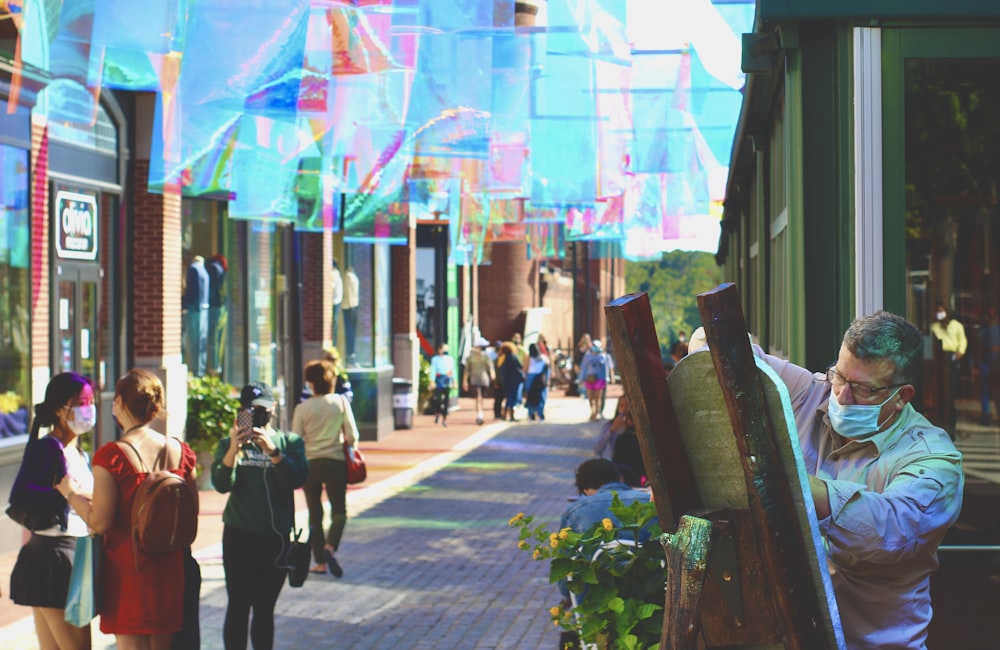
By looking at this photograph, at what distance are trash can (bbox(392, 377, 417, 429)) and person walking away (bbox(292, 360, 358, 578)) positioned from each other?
51.0 ft

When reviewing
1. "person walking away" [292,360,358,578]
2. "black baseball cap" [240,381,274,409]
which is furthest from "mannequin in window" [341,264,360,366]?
"black baseball cap" [240,381,274,409]

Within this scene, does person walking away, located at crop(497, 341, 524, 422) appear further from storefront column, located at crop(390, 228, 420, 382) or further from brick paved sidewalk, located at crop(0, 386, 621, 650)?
brick paved sidewalk, located at crop(0, 386, 621, 650)

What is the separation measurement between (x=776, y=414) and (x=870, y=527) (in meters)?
0.37

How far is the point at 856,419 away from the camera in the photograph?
2756mm

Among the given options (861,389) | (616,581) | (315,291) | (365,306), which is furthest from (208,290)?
(861,389)

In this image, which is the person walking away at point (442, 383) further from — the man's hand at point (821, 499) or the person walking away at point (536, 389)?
the man's hand at point (821, 499)

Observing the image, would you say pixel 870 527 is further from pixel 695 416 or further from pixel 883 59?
pixel 883 59

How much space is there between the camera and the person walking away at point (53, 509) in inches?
244

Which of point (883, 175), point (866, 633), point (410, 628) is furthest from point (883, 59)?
point (410, 628)

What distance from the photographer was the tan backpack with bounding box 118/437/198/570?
580 centimetres

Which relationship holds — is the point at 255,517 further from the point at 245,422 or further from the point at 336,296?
the point at 336,296

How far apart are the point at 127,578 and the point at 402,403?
68.5 ft

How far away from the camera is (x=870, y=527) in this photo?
2.49 m

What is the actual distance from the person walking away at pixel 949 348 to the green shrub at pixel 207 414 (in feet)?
34.0
